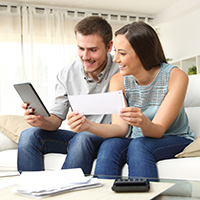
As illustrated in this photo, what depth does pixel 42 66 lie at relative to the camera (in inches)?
199

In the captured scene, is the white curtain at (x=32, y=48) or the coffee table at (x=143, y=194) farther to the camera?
the white curtain at (x=32, y=48)

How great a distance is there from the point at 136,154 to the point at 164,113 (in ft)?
0.86

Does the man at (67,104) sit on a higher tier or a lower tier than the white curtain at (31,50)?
lower

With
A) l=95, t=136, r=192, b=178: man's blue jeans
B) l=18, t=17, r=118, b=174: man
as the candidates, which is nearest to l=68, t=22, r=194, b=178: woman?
l=95, t=136, r=192, b=178: man's blue jeans

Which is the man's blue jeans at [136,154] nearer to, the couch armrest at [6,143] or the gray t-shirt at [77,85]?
the gray t-shirt at [77,85]

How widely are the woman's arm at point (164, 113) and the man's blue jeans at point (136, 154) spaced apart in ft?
0.18

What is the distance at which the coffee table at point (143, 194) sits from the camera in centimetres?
Result: 88

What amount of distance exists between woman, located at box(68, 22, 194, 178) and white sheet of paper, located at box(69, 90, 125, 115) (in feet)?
0.14

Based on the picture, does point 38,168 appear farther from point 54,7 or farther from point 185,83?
point 54,7

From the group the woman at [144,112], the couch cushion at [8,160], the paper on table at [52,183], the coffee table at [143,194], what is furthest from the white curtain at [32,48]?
the coffee table at [143,194]

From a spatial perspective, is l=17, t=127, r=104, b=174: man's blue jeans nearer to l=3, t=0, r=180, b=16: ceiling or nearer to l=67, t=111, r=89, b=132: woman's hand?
l=67, t=111, r=89, b=132: woman's hand

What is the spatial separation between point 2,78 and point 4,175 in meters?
3.77

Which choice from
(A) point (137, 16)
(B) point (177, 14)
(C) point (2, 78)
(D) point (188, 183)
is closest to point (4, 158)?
(D) point (188, 183)

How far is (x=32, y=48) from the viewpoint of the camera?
4984mm
